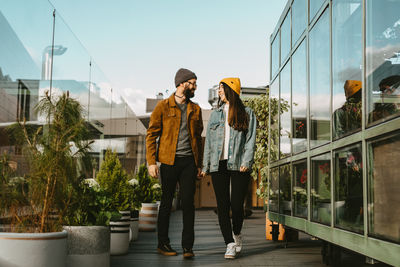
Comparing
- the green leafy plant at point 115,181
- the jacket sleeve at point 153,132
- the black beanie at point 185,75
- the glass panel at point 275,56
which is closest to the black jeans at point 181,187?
the jacket sleeve at point 153,132

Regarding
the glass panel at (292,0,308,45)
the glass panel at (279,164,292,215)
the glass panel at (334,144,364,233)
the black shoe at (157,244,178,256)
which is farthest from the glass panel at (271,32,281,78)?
the glass panel at (334,144,364,233)

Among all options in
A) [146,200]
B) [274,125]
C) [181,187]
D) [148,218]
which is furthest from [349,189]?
[146,200]

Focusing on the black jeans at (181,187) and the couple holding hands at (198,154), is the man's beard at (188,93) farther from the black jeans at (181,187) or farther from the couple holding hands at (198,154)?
the black jeans at (181,187)

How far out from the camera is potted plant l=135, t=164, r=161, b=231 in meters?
8.84

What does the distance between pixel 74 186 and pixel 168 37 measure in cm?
544

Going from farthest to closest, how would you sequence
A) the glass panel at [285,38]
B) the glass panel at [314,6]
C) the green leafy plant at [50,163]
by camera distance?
1. the glass panel at [285,38]
2. the glass panel at [314,6]
3. the green leafy plant at [50,163]

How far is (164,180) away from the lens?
17.2ft

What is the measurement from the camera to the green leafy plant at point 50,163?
344 centimetres

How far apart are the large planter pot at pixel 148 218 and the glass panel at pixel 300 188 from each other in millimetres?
3566

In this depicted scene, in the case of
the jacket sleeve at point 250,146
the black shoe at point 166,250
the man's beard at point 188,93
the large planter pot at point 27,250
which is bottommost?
the black shoe at point 166,250

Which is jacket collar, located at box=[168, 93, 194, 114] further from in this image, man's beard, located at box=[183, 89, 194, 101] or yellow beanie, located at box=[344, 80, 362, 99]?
yellow beanie, located at box=[344, 80, 362, 99]

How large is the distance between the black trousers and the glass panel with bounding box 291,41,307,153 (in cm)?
78

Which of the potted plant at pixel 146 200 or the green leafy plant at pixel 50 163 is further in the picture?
the potted plant at pixel 146 200

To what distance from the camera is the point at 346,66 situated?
13.1 feet
